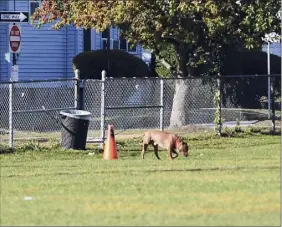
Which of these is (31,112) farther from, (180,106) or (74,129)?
(180,106)

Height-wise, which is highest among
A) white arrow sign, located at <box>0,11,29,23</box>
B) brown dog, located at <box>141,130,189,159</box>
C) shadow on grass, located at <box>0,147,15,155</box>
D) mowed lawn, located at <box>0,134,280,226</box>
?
white arrow sign, located at <box>0,11,29,23</box>

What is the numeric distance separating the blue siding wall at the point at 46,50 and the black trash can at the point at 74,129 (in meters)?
19.5

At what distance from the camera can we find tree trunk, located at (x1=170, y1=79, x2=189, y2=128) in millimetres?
22234

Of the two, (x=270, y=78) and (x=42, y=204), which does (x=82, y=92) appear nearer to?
(x=270, y=78)

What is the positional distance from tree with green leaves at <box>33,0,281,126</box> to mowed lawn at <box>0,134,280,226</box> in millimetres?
3679

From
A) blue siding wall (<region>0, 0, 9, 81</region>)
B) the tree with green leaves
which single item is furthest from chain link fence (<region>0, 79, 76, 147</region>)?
blue siding wall (<region>0, 0, 9, 81</region>)

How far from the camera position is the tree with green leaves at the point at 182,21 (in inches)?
799

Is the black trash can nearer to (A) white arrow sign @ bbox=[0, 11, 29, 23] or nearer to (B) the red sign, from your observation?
(A) white arrow sign @ bbox=[0, 11, 29, 23]

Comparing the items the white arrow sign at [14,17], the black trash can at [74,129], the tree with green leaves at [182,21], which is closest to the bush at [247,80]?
the tree with green leaves at [182,21]

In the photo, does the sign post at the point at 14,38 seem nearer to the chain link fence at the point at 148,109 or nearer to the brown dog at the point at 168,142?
the chain link fence at the point at 148,109

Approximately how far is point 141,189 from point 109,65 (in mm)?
22366

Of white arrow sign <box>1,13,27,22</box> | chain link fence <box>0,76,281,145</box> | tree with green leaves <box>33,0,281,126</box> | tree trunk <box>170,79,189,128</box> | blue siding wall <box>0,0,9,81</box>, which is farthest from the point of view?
blue siding wall <box>0,0,9,81</box>

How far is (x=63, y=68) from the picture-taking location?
3884cm

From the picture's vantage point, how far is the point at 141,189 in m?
11.7
